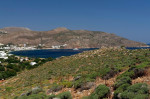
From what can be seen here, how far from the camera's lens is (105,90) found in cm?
809

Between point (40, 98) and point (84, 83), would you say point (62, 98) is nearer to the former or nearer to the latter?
point (40, 98)

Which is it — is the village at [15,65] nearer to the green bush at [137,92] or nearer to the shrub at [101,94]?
the shrub at [101,94]

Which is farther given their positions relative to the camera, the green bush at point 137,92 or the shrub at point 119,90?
the shrub at point 119,90

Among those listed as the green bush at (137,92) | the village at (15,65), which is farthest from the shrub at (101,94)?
the village at (15,65)

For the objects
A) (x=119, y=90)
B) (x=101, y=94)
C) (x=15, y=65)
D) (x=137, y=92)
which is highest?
(x=137, y=92)

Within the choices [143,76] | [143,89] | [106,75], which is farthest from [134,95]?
[106,75]

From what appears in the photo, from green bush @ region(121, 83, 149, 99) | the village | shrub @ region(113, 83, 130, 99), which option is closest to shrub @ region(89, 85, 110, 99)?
shrub @ region(113, 83, 130, 99)

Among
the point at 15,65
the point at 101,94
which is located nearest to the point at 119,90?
the point at 101,94

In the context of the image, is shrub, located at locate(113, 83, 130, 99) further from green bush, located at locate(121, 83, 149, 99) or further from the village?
the village

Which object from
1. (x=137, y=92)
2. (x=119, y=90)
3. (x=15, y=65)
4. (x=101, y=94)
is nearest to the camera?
(x=137, y=92)

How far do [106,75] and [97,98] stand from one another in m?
4.34

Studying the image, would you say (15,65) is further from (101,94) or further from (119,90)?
(119,90)

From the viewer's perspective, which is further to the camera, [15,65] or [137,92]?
[15,65]

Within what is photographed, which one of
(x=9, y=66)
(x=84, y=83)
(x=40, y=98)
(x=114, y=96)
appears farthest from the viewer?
(x=9, y=66)
